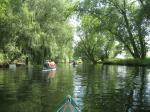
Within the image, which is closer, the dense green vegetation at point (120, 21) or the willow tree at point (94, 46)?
the dense green vegetation at point (120, 21)

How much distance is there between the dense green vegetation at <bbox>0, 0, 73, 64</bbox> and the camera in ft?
172

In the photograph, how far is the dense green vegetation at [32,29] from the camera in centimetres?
5231

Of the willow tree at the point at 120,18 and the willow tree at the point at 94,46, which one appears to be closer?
the willow tree at the point at 120,18

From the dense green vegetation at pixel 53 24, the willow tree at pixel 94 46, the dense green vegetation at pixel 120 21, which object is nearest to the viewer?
the dense green vegetation at pixel 53 24

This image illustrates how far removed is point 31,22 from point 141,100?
38476 millimetres

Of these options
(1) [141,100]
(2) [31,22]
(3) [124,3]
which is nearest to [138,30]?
(3) [124,3]

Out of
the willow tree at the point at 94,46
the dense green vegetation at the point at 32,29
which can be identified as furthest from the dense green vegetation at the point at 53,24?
the willow tree at the point at 94,46

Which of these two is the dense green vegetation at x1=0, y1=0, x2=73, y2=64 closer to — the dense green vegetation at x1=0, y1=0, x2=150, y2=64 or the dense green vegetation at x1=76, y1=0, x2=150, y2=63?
the dense green vegetation at x1=0, y1=0, x2=150, y2=64

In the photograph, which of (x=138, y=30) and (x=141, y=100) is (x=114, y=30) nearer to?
(x=138, y=30)

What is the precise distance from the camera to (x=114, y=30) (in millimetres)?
74875

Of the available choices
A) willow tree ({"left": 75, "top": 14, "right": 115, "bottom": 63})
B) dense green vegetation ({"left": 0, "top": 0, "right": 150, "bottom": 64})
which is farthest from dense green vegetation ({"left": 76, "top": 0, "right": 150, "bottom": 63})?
willow tree ({"left": 75, "top": 14, "right": 115, "bottom": 63})

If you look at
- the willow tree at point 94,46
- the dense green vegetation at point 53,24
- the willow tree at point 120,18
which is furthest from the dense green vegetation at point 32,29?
the willow tree at point 94,46

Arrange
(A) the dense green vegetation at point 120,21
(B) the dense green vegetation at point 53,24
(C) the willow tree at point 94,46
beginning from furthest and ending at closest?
(C) the willow tree at point 94,46 < (A) the dense green vegetation at point 120,21 < (B) the dense green vegetation at point 53,24

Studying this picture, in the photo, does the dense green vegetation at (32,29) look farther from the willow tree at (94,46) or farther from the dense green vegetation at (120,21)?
the willow tree at (94,46)
